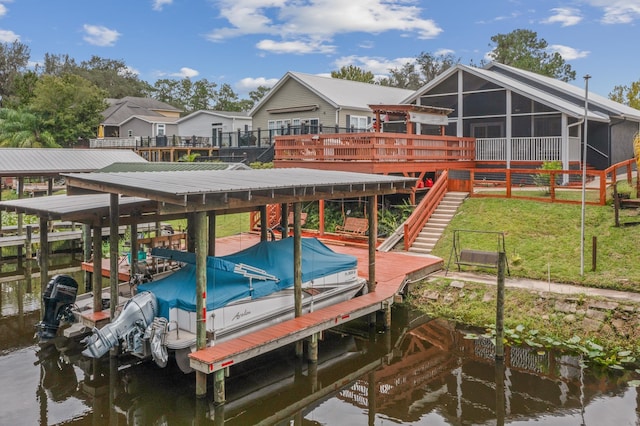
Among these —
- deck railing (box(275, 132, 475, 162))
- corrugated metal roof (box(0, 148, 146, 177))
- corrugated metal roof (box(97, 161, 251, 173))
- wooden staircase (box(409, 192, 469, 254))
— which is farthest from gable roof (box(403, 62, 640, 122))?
corrugated metal roof (box(0, 148, 146, 177))

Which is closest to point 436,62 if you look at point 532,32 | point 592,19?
point 532,32

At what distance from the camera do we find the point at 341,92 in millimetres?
33406

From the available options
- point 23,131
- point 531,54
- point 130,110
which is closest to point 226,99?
point 130,110

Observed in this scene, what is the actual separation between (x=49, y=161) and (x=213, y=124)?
2184 cm

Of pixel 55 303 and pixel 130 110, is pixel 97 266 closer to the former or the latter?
pixel 55 303

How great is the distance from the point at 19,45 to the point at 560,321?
8920cm

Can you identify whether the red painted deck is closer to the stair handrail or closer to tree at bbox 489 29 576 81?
A: the stair handrail

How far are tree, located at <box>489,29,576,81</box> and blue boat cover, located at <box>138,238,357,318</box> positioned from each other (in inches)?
2081

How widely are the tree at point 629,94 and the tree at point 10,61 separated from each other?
248 ft

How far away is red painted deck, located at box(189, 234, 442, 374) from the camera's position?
915cm

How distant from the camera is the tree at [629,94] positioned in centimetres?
5078

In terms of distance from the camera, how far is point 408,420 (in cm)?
895

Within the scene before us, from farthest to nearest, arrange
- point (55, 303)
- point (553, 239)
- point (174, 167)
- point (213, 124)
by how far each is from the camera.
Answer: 1. point (213, 124)
2. point (174, 167)
3. point (553, 239)
4. point (55, 303)

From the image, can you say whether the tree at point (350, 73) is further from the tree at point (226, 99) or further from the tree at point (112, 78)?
the tree at point (112, 78)
